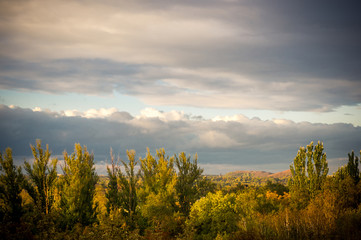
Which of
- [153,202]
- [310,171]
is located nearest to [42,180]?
[153,202]

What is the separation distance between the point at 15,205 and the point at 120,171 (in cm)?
1489

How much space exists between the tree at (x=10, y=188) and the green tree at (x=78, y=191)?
5.30 m

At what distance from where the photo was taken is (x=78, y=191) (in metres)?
40.8

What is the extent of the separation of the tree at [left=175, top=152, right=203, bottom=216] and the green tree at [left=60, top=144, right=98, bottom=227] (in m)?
16.5

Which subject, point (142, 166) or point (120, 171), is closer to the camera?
point (120, 171)

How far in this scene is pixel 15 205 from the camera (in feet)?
129

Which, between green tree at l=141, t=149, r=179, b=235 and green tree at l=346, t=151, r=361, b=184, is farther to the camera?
green tree at l=346, t=151, r=361, b=184

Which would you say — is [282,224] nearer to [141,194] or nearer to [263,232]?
[263,232]

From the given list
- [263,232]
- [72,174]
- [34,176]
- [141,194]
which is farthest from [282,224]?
[34,176]

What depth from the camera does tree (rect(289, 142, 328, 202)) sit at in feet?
173

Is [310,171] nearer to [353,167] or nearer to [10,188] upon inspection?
[353,167]

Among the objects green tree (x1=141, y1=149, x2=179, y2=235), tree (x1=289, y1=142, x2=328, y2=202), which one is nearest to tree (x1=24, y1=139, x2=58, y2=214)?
green tree (x1=141, y1=149, x2=179, y2=235)

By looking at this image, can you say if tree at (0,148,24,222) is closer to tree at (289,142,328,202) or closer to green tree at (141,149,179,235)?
green tree at (141,149,179,235)

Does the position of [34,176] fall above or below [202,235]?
above
